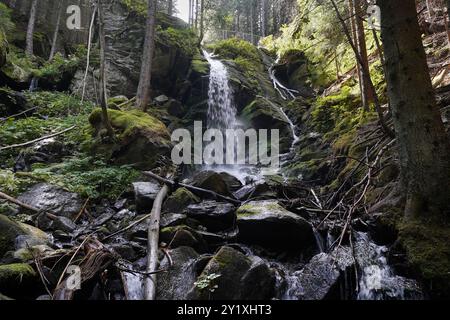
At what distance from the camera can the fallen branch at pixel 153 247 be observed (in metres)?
3.96

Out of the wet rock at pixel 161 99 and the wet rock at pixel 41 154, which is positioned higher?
the wet rock at pixel 161 99

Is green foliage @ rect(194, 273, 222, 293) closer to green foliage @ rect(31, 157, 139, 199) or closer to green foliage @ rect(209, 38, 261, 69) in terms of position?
green foliage @ rect(31, 157, 139, 199)

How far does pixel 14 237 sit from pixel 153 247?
6.57 feet

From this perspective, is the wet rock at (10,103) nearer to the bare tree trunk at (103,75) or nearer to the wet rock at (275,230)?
the bare tree trunk at (103,75)

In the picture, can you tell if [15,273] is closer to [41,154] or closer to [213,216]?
[213,216]

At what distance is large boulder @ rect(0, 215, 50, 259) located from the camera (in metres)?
4.45

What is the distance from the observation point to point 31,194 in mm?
6941

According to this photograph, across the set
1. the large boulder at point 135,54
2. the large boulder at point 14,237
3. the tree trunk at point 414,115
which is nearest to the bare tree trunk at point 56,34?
the large boulder at point 135,54

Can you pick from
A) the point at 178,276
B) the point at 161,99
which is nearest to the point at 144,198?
the point at 178,276

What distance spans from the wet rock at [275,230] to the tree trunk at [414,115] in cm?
181

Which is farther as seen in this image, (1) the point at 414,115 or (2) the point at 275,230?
(2) the point at 275,230

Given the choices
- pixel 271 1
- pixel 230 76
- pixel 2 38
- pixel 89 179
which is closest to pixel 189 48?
pixel 230 76

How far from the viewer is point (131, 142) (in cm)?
1015
